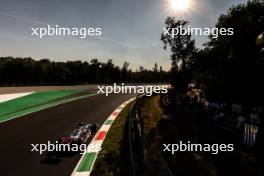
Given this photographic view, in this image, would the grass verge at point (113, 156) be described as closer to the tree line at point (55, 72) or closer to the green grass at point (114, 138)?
the green grass at point (114, 138)

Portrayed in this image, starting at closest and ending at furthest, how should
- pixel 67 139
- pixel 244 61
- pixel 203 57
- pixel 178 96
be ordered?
pixel 67 139, pixel 178 96, pixel 244 61, pixel 203 57

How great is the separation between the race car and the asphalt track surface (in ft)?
2.57

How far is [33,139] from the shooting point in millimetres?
11172

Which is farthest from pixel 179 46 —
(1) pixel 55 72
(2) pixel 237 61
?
(1) pixel 55 72

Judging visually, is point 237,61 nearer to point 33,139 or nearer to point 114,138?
point 114,138

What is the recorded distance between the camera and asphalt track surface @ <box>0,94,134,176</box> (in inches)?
310

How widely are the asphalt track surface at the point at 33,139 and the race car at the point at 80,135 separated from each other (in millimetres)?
783

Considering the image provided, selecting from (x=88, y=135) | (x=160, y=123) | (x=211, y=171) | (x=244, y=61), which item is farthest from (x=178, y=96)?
(x=211, y=171)

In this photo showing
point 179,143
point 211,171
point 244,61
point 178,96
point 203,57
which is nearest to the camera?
point 211,171

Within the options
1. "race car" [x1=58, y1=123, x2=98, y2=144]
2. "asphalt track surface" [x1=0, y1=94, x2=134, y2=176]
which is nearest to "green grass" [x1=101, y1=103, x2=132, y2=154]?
"race car" [x1=58, y1=123, x2=98, y2=144]

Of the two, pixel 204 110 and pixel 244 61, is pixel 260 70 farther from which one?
pixel 204 110

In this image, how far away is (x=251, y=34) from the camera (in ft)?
71.4

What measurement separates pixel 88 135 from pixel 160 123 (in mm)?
5655

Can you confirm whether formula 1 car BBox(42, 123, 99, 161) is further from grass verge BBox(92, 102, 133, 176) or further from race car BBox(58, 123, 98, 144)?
grass verge BBox(92, 102, 133, 176)
